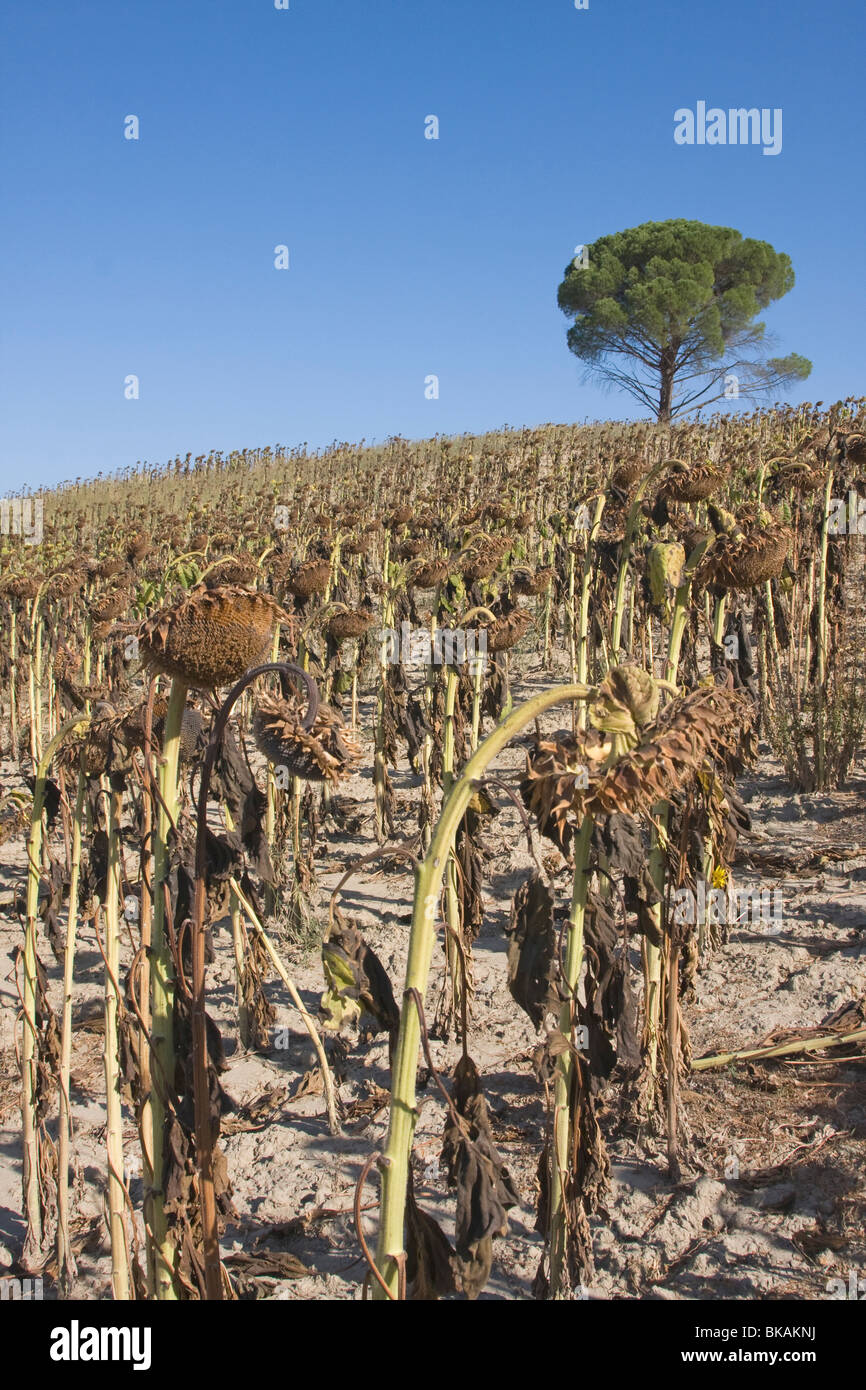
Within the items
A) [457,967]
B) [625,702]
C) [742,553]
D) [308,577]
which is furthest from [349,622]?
[625,702]

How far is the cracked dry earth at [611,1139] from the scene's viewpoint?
2.93m

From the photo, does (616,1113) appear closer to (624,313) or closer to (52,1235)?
(52,1235)

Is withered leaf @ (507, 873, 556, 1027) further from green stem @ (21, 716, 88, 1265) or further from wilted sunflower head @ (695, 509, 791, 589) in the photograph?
wilted sunflower head @ (695, 509, 791, 589)

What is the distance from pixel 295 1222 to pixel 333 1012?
6.27ft

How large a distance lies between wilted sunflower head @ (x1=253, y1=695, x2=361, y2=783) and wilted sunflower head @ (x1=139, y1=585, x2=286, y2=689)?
4.0 inches

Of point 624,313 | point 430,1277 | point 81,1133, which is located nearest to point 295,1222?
point 81,1133

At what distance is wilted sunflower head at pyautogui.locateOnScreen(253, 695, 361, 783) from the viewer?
1.67 meters

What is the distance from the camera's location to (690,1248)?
2.97 m

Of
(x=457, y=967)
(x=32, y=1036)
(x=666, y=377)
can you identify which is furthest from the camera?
(x=666, y=377)

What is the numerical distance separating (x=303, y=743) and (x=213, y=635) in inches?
9.7

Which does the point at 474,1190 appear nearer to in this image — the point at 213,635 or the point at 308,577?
the point at 213,635

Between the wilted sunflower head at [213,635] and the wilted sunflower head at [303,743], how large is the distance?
0.33 ft

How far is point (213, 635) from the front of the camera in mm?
1717

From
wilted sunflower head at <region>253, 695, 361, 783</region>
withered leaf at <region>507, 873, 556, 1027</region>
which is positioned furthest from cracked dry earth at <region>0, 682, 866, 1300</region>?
wilted sunflower head at <region>253, 695, 361, 783</region>
